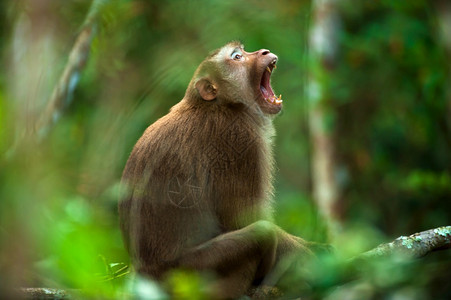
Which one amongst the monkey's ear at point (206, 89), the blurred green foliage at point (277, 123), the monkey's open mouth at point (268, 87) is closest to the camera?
the blurred green foliage at point (277, 123)

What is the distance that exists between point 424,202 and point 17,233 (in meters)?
8.50

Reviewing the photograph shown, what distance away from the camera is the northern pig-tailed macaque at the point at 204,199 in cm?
391

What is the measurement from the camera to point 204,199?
4.06m

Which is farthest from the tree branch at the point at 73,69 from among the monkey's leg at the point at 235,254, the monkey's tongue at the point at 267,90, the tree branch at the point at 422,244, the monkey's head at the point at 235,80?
the tree branch at the point at 422,244

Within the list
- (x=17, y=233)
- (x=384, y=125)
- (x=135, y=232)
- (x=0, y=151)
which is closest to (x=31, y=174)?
(x=17, y=233)

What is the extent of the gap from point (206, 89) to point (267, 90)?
809 millimetres

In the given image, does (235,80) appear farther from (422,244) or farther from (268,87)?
(422,244)

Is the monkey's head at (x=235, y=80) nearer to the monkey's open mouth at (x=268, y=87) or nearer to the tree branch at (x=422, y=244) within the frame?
the monkey's open mouth at (x=268, y=87)

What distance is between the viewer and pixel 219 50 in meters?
5.12

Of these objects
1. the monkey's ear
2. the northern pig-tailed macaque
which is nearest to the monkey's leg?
the northern pig-tailed macaque

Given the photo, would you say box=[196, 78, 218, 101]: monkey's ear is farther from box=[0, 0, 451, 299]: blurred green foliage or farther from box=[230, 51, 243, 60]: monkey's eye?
box=[230, 51, 243, 60]: monkey's eye

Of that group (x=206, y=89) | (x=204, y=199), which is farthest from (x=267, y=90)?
(x=204, y=199)

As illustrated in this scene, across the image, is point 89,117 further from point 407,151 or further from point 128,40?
point 407,151

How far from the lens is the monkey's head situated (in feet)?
15.0
